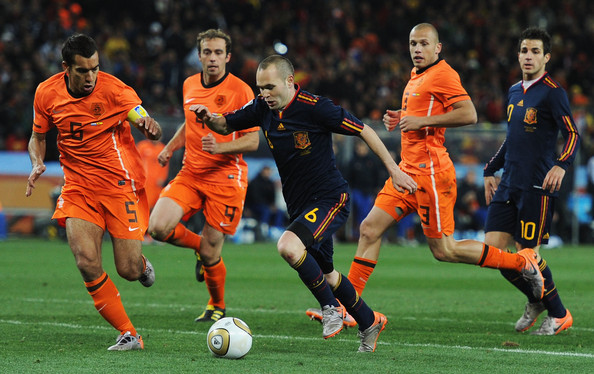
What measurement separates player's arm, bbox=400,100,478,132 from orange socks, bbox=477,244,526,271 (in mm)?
1067

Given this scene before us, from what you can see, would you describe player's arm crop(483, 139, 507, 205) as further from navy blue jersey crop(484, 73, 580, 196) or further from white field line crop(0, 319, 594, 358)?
white field line crop(0, 319, 594, 358)

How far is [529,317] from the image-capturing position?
26.7ft

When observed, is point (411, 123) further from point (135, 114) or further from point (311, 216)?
point (135, 114)

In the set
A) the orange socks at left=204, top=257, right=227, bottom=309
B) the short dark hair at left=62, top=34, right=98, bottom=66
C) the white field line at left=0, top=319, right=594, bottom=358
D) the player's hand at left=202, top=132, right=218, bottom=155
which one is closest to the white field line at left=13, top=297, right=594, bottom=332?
the orange socks at left=204, top=257, right=227, bottom=309

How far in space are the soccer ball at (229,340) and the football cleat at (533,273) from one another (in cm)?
262

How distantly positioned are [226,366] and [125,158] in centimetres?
201

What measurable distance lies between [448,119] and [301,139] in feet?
4.95

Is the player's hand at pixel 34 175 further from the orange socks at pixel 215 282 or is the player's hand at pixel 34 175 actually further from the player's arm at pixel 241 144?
the orange socks at pixel 215 282

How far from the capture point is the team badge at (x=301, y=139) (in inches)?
271

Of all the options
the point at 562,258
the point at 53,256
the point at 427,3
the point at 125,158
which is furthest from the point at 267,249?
the point at 427,3

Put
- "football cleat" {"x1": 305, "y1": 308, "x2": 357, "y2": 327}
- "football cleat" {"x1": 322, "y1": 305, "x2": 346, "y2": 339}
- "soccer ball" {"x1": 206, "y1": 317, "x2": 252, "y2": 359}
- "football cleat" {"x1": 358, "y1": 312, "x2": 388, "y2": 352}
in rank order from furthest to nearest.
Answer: "football cleat" {"x1": 305, "y1": 308, "x2": 357, "y2": 327} < "football cleat" {"x1": 358, "y1": 312, "x2": 388, "y2": 352} < "football cleat" {"x1": 322, "y1": 305, "x2": 346, "y2": 339} < "soccer ball" {"x1": 206, "y1": 317, "x2": 252, "y2": 359}

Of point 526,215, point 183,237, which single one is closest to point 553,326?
point 526,215

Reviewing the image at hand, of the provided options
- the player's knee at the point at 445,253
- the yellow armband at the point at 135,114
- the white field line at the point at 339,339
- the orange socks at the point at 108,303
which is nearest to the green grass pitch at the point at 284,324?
the white field line at the point at 339,339

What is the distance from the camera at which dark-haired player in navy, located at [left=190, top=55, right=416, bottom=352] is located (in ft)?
21.6
